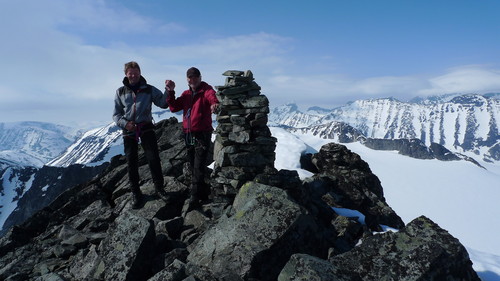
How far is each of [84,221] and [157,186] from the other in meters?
4.13

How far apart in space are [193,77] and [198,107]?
1.15 meters

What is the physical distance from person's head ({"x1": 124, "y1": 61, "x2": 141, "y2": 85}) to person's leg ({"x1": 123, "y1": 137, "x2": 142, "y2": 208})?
2220 millimetres

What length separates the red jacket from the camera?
40.4 ft

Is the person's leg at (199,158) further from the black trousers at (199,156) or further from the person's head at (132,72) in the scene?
the person's head at (132,72)

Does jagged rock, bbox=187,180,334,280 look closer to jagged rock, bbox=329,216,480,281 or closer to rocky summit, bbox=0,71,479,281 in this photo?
rocky summit, bbox=0,71,479,281

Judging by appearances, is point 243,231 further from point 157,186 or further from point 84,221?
point 84,221

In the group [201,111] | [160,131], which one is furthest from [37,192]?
[201,111]

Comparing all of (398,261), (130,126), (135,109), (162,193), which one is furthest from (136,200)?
(398,261)

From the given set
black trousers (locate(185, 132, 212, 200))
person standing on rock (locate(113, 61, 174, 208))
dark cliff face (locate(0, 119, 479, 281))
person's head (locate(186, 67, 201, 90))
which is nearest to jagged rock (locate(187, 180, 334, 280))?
dark cliff face (locate(0, 119, 479, 281))

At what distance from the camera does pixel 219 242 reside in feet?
29.8

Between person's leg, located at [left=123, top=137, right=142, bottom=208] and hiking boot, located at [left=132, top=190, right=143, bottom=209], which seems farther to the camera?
hiking boot, located at [left=132, top=190, right=143, bottom=209]

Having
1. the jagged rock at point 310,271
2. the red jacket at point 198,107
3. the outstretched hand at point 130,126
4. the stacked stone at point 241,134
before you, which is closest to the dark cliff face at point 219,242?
the jagged rock at point 310,271

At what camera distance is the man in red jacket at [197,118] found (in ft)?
40.4

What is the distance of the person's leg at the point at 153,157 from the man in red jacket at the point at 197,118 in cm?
125
